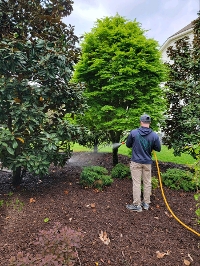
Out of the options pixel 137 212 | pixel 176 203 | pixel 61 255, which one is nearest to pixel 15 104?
pixel 61 255

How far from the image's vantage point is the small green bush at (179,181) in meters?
4.89

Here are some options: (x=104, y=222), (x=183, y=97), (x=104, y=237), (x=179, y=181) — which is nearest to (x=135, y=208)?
(x=104, y=222)

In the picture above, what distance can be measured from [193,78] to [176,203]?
13.1ft

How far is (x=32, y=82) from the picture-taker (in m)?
4.19

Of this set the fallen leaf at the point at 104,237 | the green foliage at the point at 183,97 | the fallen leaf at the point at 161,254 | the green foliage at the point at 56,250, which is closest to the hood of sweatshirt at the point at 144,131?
the fallen leaf at the point at 104,237

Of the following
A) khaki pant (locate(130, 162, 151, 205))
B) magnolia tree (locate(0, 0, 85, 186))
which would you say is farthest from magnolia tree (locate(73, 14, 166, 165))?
khaki pant (locate(130, 162, 151, 205))

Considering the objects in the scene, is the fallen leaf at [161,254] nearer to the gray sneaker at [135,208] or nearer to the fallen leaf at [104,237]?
the fallen leaf at [104,237]

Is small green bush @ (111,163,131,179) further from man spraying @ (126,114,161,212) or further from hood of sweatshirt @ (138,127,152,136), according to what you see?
hood of sweatshirt @ (138,127,152,136)

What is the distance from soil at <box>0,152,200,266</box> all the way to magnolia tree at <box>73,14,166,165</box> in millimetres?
1834

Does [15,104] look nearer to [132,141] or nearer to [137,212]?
[132,141]

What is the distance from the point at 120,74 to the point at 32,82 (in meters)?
2.31

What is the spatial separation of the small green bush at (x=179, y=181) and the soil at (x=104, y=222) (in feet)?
0.57

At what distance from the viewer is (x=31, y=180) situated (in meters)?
5.18

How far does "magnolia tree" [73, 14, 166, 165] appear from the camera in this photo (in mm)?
5531
